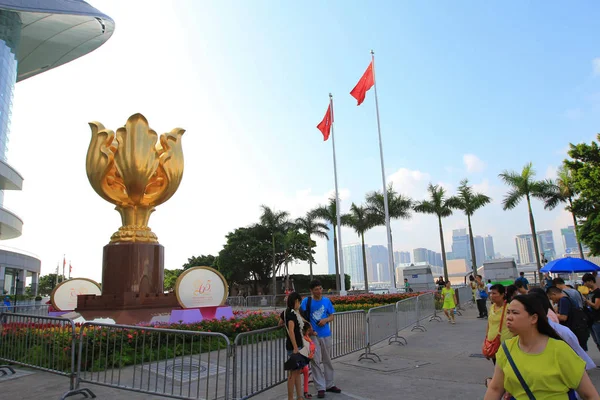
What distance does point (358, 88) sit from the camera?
20938 millimetres

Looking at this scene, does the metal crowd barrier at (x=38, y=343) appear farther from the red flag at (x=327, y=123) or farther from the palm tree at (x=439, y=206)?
the palm tree at (x=439, y=206)

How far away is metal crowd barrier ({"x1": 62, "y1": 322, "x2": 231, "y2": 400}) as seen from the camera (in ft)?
16.6

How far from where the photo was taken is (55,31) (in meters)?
51.4

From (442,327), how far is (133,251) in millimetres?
9486

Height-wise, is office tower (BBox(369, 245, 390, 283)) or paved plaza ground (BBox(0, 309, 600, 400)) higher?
office tower (BBox(369, 245, 390, 283))

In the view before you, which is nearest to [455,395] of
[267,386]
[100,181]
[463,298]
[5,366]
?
[267,386]

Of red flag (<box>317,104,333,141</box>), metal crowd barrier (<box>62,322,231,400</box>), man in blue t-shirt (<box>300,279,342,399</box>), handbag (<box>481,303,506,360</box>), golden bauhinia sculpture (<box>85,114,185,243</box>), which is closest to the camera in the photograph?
handbag (<box>481,303,506,360</box>)

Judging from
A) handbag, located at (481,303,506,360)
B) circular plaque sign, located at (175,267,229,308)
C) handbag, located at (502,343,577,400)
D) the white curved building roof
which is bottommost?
handbag, located at (481,303,506,360)

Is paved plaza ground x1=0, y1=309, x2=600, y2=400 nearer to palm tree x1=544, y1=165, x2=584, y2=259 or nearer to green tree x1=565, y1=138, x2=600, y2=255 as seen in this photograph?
green tree x1=565, y1=138, x2=600, y2=255

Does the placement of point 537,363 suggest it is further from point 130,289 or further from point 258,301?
point 258,301

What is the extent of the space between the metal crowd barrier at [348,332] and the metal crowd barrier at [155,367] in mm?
2043

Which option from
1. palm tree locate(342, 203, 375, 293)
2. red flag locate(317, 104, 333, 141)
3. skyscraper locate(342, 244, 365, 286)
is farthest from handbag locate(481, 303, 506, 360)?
skyscraper locate(342, 244, 365, 286)

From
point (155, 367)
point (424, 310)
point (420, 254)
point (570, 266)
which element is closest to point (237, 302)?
point (424, 310)

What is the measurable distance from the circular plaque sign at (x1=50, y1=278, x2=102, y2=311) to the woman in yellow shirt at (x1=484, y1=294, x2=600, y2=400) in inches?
565
